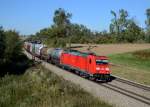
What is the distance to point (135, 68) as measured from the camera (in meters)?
47.9

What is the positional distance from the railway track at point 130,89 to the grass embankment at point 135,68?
215 centimetres

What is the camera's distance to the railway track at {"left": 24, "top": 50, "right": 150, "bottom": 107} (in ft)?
90.4

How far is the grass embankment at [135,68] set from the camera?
131 ft

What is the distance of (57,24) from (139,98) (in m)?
89.7

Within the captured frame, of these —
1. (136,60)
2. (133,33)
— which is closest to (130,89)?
(136,60)

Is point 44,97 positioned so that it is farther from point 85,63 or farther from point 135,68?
point 135,68

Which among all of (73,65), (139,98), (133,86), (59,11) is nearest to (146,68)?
(73,65)

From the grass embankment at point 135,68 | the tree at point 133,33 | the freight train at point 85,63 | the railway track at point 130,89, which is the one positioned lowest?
the railway track at point 130,89

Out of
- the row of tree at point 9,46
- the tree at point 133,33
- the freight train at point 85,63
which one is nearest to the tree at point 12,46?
the row of tree at point 9,46

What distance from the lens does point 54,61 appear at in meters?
57.1

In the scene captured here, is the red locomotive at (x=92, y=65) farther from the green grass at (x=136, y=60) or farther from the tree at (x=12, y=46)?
the tree at (x=12, y=46)

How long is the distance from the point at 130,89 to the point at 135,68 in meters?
16.4

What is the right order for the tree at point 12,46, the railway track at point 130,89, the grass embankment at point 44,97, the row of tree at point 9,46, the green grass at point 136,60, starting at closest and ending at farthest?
1. the grass embankment at point 44,97
2. the railway track at point 130,89
3. the green grass at point 136,60
4. the row of tree at point 9,46
5. the tree at point 12,46

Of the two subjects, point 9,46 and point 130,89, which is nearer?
point 130,89
